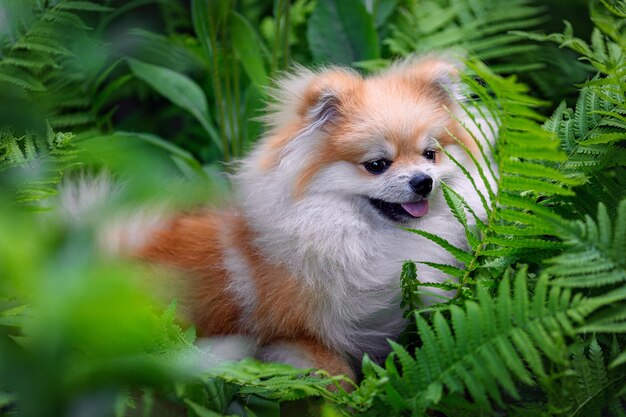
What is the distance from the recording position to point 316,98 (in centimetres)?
169

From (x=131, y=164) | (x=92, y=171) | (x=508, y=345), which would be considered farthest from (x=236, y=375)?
(x=92, y=171)

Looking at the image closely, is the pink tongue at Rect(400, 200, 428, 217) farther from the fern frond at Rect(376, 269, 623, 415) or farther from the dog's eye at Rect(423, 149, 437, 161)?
the fern frond at Rect(376, 269, 623, 415)

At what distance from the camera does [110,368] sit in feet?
2.87

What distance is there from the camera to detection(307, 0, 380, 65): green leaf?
239 centimetres

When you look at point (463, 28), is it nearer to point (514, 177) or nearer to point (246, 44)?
point (246, 44)

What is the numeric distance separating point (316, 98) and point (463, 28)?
3.48 ft

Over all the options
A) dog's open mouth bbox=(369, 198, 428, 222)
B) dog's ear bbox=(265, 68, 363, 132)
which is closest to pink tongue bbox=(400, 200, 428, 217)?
dog's open mouth bbox=(369, 198, 428, 222)

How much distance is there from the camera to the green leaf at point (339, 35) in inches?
94.3

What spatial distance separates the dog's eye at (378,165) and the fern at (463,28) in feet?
2.85

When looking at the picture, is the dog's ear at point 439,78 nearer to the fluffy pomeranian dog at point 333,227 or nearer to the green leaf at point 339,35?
the fluffy pomeranian dog at point 333,227

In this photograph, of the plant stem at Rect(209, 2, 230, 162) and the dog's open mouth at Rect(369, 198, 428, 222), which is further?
the plant stem at Rect(209, 2, 230, 162)

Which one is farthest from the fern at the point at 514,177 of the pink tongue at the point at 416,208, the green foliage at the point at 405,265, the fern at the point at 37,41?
the fern at the point at 37,41

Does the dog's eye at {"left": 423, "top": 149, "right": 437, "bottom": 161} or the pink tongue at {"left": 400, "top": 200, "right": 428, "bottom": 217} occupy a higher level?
the dog's eye at {"left": 423, "top": 149, "right": 437, "bottom": 161}

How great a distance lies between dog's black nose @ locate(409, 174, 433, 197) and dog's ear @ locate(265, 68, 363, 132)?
267 millimetres
